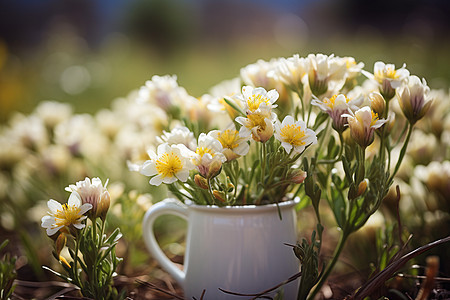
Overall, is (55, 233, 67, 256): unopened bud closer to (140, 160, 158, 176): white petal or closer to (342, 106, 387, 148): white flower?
(140, 160, 158, 176): white petal

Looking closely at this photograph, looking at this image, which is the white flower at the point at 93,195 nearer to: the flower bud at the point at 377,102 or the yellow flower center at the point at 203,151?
the yellow flower center at the point at 203,151

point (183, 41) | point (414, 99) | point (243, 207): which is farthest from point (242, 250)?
point (183, 41)

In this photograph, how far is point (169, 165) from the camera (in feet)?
1.70

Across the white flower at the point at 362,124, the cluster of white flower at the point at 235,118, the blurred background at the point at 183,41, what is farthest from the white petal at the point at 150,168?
the blurred background at the point at 183,41

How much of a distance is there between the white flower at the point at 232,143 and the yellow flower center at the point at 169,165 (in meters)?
0.05

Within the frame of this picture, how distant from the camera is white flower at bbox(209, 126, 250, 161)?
0.53 m

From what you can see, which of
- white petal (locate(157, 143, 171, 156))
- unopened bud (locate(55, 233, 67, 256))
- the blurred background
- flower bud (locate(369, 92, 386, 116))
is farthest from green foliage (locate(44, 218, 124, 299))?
the blurred background

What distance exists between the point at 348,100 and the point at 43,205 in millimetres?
679

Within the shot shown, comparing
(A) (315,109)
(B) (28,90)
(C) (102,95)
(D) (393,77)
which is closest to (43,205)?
(A) (315,109)

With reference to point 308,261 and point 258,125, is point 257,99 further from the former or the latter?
point 308,261

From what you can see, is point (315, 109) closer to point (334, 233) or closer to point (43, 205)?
point (334, 233)

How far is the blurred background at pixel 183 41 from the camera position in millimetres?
2250

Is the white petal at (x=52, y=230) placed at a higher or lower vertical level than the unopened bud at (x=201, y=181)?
lower

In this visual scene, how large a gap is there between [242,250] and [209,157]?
0.14 metres
